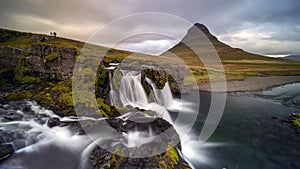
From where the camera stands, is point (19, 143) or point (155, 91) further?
point (155, 91)

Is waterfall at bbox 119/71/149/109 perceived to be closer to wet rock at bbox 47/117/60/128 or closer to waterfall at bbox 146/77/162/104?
waterfall at bbox 146/77/162/104

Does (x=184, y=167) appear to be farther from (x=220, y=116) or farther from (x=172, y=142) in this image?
(x=220, y=116)

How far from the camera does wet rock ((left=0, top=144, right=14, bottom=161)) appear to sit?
768cm

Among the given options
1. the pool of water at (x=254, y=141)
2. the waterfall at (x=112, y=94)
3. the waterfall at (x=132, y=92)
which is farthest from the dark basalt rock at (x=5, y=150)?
the pool of water at (x=254, y=141)

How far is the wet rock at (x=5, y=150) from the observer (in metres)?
7.68

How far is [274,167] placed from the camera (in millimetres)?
9336

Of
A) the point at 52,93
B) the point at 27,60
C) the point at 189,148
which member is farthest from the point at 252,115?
the point at 27,60

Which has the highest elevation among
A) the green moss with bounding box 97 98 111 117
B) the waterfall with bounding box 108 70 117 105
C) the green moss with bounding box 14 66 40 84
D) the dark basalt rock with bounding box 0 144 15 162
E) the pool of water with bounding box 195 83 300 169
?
the green moss with bounding box 14 66 40 84

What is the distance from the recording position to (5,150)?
793 cm

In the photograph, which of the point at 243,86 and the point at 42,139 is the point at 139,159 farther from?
the point at 243,86

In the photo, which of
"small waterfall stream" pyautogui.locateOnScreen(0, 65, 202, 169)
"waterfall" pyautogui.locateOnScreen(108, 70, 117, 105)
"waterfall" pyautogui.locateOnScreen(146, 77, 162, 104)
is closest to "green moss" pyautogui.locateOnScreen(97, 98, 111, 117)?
"small waterfall stream" pyautogui.locateOnScreen(0, 65, 202, 169)

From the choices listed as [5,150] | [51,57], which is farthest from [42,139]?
[51,57]

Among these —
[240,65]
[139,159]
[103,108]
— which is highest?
[240,65]

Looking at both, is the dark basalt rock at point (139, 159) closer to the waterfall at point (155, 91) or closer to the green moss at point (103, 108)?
the green moss at point (103, 108)
